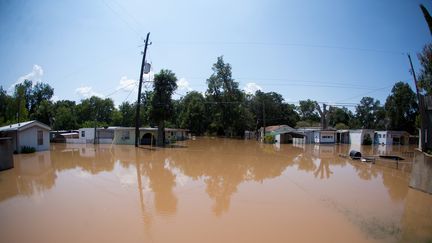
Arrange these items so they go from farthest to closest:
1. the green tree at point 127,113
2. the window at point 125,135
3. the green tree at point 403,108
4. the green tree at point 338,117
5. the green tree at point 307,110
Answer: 1. the green tree at point 307,110
2. the green tree at point 338,117
3. the green tree at point 127,113
4. the green tree at point 403,108
5. the window at point 125,135

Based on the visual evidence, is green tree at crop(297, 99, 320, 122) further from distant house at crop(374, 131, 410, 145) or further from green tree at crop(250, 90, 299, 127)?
distant house at crop(374, 131, 410, 145)

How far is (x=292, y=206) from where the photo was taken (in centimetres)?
881

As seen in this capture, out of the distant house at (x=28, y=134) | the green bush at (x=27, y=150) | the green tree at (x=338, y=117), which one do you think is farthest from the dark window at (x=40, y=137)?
the green tree at (x=338, y=117)

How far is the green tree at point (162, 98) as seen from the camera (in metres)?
32.4

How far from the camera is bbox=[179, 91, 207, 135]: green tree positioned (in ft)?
200

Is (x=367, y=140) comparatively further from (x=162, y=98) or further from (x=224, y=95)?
(x=162, y=98)

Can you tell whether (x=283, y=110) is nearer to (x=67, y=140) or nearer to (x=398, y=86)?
(x=398, y=86)

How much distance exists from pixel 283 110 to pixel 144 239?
220ft

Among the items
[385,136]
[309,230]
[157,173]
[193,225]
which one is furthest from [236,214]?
[385,136]

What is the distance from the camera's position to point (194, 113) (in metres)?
61.4

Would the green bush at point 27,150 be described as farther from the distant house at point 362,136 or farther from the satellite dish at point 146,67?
the distant house at point 362,136

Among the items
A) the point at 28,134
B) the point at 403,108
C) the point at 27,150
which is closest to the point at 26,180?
the point at 27,150

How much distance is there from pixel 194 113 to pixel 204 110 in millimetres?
3011

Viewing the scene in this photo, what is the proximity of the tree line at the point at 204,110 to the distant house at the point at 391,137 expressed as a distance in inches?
301
